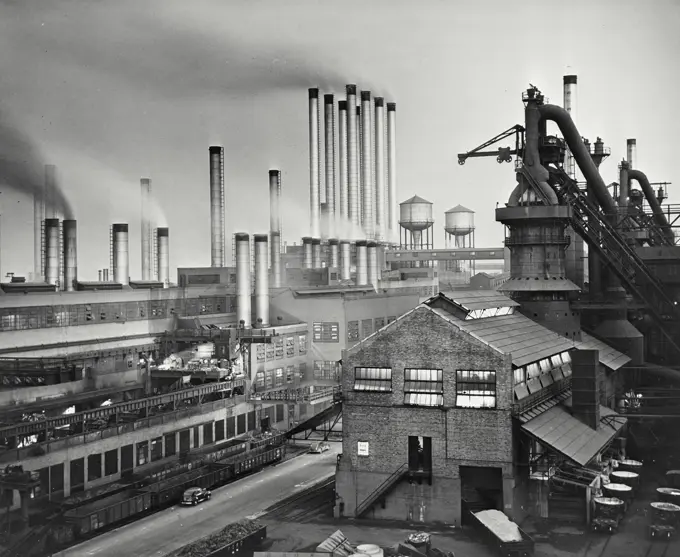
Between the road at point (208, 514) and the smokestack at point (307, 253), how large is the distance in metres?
40.5

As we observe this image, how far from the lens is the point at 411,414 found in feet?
110

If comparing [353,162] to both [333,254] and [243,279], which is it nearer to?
[333,254]

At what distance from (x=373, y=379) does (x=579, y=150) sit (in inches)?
1113

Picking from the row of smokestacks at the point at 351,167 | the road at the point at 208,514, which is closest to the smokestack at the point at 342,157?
the row of smokestacks at the point at 351,167

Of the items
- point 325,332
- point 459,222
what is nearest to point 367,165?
point 459,222

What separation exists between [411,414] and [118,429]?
51.8 feet

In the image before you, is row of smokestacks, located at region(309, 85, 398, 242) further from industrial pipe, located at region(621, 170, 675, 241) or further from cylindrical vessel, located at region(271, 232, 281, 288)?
industrial pipe, located at region(621, 170, 675, 241)

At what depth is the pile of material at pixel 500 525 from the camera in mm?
28078

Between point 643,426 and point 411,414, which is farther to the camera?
point 643,426


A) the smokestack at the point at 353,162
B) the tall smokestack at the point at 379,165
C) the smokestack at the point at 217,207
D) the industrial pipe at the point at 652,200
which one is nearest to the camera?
the industrial pipe at the point at 652,200

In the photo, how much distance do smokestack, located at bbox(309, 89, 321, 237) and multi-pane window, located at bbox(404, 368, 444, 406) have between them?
54.8m

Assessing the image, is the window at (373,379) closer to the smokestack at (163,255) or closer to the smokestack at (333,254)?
the smokestack at (163,255)

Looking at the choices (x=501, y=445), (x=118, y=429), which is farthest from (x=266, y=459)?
(x=501, y=445)

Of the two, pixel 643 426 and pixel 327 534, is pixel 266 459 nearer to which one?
Answer: pixel 327 534
